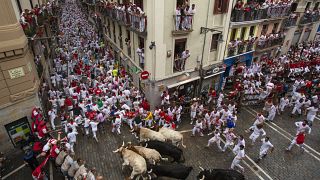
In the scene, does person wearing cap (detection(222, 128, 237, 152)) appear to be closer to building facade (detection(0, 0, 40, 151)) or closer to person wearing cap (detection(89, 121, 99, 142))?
person wearing cap (detection(89, 121, 99, 142))

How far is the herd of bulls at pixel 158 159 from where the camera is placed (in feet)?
34.1

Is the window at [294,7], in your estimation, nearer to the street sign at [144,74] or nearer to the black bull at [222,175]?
the street sign at [144,74]

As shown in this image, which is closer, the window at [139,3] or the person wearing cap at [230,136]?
the person wearing cap at [230,136]

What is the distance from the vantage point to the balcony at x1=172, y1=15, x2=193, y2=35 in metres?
14.8

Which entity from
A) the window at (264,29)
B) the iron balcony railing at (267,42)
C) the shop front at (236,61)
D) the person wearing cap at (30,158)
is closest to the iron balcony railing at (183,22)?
the shop front at (236,61)

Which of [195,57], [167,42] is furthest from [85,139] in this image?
[195,57]

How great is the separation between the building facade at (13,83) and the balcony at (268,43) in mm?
20586

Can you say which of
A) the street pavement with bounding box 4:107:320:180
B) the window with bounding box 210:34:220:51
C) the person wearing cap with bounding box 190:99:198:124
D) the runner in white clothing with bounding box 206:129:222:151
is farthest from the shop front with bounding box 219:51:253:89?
the runner in white clothing with bounding box 206:129:222:151

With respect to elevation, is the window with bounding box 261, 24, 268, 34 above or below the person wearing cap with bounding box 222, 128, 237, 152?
above

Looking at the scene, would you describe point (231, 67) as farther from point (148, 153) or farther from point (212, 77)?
point (148, 153)

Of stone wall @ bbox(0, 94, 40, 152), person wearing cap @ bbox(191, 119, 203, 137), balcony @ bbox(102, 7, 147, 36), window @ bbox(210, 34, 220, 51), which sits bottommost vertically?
person wearing cap @ bbox(191, 119, 203, 137)

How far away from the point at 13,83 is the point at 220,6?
1509cm

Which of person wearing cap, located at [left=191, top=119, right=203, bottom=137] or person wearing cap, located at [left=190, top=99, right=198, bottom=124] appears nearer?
person wearing cap, located at [left=191, top=119, right=203, bottom=137]

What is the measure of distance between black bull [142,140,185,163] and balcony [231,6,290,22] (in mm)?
12335
